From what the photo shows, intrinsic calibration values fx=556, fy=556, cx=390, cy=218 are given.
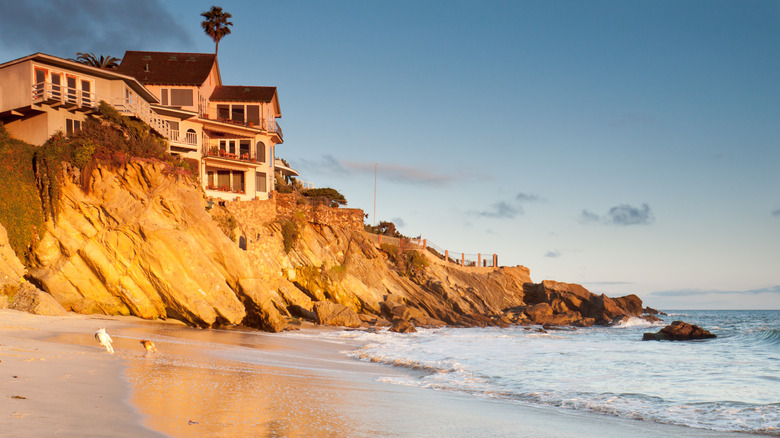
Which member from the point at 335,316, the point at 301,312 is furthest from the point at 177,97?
the point at 335,316

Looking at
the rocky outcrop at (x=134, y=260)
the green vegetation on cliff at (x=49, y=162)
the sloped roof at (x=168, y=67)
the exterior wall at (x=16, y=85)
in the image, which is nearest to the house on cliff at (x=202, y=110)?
the sloped roof at (x=168, y=67)

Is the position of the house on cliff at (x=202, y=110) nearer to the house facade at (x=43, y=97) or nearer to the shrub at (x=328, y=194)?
the house facade at (x=43, y=97)

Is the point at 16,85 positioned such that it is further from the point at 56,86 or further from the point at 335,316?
the point at 335,316

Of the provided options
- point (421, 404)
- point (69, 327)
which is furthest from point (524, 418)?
point (69, 327)

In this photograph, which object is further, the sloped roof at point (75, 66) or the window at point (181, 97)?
the window at point (181, 97)

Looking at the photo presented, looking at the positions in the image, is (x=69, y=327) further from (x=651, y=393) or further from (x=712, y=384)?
(x=712, y=384)

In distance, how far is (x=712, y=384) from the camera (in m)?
14.6

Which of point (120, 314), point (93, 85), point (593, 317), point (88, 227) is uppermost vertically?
point (93, 85)

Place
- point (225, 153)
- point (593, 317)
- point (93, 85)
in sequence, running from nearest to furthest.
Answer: point (93, 85), point (225, 153), point (593, 317)

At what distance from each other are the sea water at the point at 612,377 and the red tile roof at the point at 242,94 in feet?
88.9

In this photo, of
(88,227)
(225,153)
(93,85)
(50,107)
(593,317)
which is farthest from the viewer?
(593,317)

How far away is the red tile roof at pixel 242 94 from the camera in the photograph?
1783 inches

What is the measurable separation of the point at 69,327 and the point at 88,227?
844 centimetres

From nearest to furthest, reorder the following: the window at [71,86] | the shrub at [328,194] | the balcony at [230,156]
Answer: the window at [71,86], the balcony at [230,156], the shrub at [328,194]
